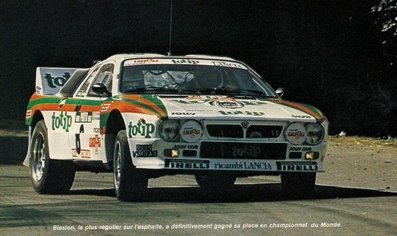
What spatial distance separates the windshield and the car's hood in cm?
37

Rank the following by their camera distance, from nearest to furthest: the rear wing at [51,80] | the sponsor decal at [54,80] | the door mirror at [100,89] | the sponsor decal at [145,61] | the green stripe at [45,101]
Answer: the door mirror at [100,89] < the sponsor decal at [145,61] < the green stripe at [45,101] < the rear wing at [51,80] < the sponsor decal at [54,80]

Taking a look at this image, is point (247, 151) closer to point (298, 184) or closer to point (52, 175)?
point (298, 184)

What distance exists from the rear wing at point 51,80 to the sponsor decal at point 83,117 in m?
1.42

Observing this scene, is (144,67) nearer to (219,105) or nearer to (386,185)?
(219,105)

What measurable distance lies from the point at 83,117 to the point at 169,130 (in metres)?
1.96

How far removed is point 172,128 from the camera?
12.5 metres

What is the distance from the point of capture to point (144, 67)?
14000mm

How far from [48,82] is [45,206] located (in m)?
3.49

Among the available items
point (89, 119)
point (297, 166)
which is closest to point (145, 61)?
point (89, 119)

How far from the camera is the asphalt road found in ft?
34.5

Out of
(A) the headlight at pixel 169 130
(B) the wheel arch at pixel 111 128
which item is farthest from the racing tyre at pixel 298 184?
(B) the wheel arch at pixel 111 128

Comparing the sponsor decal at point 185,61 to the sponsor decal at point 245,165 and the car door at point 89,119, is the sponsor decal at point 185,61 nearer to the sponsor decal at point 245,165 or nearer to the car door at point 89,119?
the car door at point 89,119

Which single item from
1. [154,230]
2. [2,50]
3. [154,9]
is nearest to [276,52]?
[154,9]

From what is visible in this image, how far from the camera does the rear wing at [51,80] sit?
15742mm
